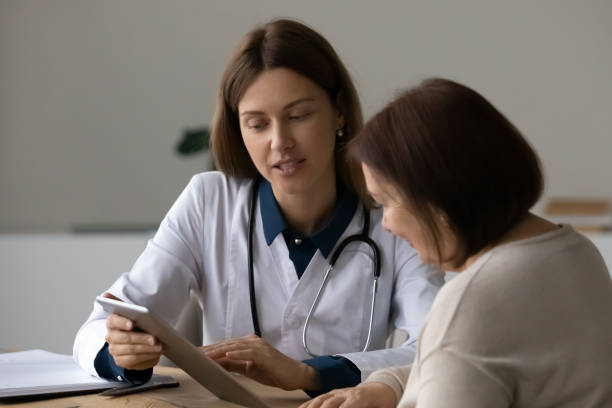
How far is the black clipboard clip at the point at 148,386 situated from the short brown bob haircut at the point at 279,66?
0.60 meters

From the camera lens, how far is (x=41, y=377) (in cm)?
135

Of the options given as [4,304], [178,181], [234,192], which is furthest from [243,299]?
[178,181]

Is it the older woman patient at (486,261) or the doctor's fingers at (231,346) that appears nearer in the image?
the older woman patient at (486,261)

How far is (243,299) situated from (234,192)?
27 cm

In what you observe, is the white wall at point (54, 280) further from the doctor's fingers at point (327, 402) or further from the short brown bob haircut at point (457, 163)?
the short brown bob haircut at point (457, 163)

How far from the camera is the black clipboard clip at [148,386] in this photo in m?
1.26

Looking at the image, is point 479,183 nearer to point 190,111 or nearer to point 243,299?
point 243,299

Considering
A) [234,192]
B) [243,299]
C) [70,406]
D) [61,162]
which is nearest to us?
[70,406]

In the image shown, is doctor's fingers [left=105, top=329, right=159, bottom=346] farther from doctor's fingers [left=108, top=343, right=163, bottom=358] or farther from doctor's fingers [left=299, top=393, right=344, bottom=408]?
doctor's fingers [left=299, top=393, right=344, bottom=408]

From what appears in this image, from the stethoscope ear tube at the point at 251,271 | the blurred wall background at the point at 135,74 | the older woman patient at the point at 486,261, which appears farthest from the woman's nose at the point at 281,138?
the blurred wall background at the point at 135,74

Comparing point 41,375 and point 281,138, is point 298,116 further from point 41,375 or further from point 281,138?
point 41,375

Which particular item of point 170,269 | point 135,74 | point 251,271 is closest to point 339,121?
point 251,271

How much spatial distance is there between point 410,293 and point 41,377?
77 centimetres

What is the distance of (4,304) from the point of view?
315 centimetres
